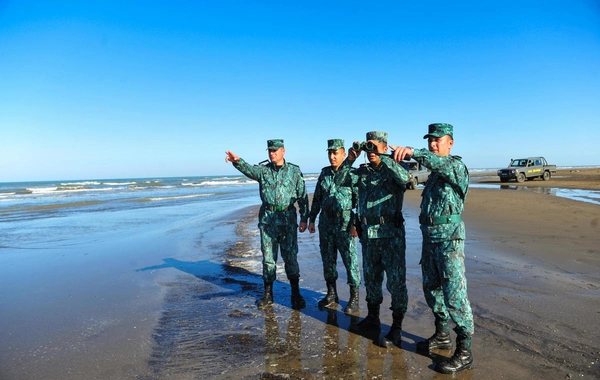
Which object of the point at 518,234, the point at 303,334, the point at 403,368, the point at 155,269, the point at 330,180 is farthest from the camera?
the point at 518,234

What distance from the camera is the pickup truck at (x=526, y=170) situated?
2675cm

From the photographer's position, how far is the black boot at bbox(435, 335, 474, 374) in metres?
3.01

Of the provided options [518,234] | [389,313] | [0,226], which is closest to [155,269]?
[389,313]

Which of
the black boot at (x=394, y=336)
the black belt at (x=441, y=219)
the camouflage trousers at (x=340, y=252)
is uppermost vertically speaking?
the black belt at (x=441, y=219)

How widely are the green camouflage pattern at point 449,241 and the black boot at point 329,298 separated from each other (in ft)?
5.54

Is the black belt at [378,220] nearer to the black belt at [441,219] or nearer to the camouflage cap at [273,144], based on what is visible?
the black belt at [441,219]

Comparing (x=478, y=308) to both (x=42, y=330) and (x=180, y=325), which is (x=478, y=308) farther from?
(x=42, y=330)

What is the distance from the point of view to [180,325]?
13.6 feet

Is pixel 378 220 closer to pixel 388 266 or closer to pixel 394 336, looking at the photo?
pixel 388 266

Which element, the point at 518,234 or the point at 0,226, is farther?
the point at 0,226

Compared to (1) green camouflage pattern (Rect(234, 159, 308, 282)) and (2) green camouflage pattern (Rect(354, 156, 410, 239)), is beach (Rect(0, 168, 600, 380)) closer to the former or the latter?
(1) green camouflage pattern (Rect(234, 159, 308, 282))

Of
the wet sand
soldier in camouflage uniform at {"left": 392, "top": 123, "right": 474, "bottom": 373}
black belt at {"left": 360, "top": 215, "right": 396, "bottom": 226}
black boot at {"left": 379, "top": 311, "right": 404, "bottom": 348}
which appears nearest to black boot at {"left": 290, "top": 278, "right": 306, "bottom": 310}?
the wet sand

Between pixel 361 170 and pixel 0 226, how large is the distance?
14.4 m

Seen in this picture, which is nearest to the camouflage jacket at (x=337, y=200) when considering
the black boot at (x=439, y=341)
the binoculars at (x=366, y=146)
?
the binoculars at (x=366, y=146)
